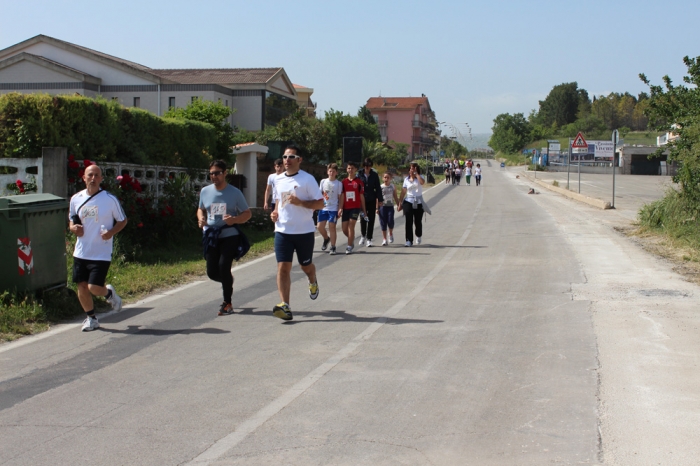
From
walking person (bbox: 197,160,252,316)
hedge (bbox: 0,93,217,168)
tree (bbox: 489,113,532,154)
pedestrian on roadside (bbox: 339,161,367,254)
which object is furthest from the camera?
tree (bbox: 489,113,532,154)

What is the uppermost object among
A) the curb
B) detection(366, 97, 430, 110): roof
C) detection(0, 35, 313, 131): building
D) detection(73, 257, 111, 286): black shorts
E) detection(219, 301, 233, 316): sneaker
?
detection(366, 97, 430, 110): roof

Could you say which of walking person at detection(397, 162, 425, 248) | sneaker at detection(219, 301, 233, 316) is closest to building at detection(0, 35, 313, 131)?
walking person at detection(397, 162, 425, 248)

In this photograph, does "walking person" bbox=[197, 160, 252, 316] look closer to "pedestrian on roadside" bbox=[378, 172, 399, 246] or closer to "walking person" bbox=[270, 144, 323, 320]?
"walking person" bbox=[270, 144, 323, 320]

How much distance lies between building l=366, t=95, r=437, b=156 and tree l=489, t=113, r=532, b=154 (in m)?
49.8

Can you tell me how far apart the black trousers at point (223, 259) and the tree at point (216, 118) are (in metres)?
10.5

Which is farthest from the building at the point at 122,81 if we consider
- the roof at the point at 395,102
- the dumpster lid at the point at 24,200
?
the roof at the point at 395,102

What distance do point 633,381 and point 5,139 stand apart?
10786mm

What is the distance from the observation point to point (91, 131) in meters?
13.6

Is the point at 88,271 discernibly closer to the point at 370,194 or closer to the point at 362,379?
the point at 362,379

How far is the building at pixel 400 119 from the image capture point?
12594 centimetres

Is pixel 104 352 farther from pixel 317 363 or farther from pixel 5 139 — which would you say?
pixel 5 139

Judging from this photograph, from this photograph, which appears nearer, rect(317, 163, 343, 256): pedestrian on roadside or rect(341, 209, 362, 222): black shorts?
rect(317, 163, 343, 256): pedestrian on roadside

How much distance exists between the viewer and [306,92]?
85875mm

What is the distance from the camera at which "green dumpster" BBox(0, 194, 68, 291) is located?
8.50m
